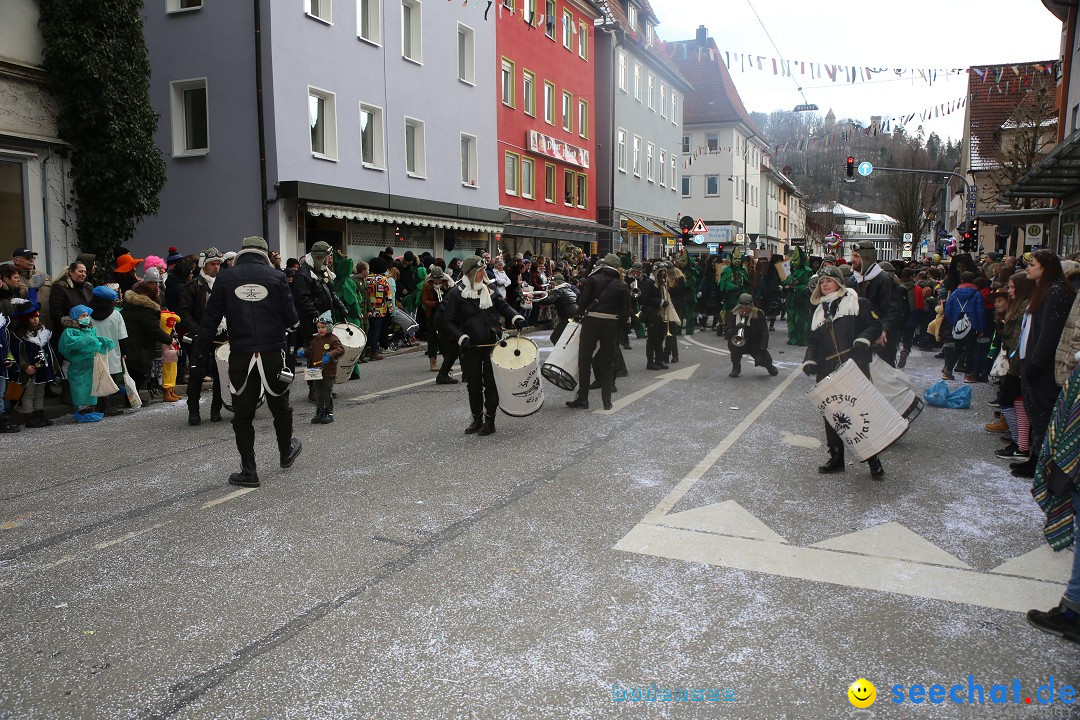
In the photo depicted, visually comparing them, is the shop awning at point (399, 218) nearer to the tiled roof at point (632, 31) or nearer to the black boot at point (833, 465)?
the black boot at point (833, 465)

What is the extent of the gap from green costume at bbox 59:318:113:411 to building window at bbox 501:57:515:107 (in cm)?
2231

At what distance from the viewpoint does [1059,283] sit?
21.1ft

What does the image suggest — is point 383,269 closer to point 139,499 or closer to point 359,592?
point 139,499

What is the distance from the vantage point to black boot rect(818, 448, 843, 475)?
7.02 meters

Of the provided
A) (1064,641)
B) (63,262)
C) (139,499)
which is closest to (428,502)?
(139,499)

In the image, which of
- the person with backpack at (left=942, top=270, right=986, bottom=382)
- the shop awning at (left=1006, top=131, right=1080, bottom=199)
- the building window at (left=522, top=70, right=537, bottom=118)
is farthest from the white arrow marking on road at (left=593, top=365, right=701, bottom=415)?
the building window at (left=522, top=70, right=537, bottom=118)

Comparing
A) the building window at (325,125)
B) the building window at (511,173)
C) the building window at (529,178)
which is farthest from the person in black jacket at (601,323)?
the building window at (529,178)

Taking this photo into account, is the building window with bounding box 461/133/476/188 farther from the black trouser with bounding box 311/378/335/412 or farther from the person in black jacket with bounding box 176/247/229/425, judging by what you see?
the black trouser with bounding box 311/378/335/412

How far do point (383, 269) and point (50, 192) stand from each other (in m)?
5.88

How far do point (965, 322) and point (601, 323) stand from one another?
5860mm

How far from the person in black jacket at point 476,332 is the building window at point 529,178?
23178mm

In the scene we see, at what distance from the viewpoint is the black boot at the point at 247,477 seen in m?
6.57

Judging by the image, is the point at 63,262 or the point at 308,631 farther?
the point at 63,262

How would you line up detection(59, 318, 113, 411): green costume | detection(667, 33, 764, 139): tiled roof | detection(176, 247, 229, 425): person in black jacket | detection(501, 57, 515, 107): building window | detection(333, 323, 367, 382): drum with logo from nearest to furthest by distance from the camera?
A: detection(59, 318, 113, 411): green costume
detection(176, 247, 229, 425): person in black jacket
detection(333, 323, 367, 382): drum with logo
detection(501, 57, 515, 107): building window
detection(667, 33, 764, 139): tiled roof
